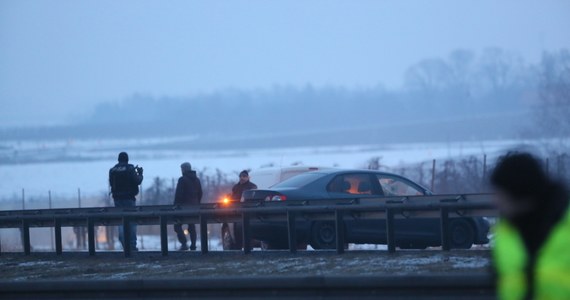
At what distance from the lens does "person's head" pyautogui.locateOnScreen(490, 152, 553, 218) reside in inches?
183

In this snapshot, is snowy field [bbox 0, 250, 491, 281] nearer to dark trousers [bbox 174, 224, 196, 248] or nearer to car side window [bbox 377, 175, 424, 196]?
dark trousers [bbox 174, 224, 196, 248]

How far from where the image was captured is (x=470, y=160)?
30.7 metres

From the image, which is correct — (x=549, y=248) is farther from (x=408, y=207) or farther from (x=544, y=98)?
(x=544, y=98)

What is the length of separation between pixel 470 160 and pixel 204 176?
1010cm

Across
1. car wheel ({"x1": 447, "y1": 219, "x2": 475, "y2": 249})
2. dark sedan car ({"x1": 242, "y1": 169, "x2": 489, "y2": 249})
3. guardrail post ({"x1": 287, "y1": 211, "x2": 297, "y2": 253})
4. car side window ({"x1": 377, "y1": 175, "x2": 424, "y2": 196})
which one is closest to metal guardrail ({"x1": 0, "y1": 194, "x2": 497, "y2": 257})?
guardrail post ({"x1": 287, "y1": 211, "x2": 297, "y2": 253})

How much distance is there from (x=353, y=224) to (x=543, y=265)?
13.1 m

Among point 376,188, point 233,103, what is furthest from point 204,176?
point 233,103

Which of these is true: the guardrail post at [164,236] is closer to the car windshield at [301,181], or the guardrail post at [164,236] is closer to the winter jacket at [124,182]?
the car windshield at [301,181]

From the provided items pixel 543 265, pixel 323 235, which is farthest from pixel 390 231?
pixel 543 265

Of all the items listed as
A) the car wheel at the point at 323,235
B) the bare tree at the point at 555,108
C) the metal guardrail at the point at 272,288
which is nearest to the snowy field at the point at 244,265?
the metal guardrail at the point at 272,288

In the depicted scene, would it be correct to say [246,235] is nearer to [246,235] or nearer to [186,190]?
[246,235]

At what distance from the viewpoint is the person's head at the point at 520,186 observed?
4.64 meters

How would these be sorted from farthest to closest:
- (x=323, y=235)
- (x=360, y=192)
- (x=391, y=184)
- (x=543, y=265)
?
1. (x=391, y=184)
2. (x=360, y=192)
3. (x=323, y=235)
4. (x=543, y=265)

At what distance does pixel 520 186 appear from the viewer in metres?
4.66
